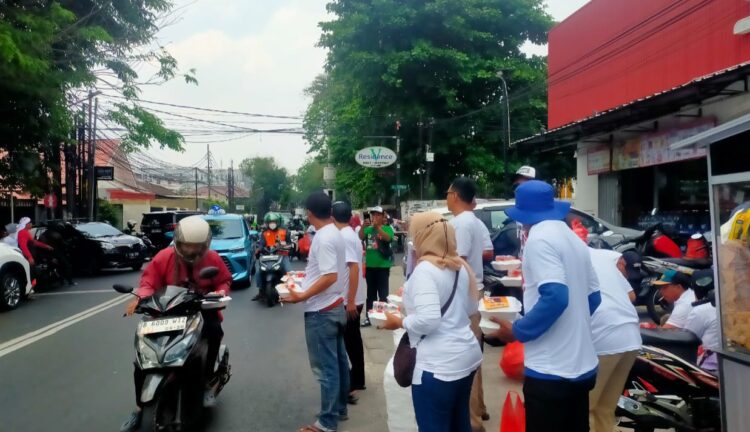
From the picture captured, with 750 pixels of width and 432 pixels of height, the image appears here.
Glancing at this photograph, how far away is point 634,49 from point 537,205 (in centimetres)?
1492

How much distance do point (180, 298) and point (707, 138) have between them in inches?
139

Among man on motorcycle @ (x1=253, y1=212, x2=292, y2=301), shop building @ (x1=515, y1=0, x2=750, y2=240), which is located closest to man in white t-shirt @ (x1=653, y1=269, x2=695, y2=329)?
shop building @ (x1=515, y1=0, x2=750, y2=240)

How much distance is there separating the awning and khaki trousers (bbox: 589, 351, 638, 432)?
4.22 feet

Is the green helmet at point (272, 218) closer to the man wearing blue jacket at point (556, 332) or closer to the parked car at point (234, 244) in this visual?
the parked car at point (234, 244)

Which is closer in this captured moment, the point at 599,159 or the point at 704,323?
the point at 704,323

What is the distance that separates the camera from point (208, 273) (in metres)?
4.55

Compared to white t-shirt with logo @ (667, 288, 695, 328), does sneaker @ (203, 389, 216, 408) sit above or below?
below

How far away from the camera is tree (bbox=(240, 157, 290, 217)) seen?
76562mm

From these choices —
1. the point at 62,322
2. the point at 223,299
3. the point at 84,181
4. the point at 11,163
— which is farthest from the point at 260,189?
the point at 223,299

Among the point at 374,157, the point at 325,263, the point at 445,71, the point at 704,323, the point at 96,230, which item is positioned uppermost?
the point at 445,71

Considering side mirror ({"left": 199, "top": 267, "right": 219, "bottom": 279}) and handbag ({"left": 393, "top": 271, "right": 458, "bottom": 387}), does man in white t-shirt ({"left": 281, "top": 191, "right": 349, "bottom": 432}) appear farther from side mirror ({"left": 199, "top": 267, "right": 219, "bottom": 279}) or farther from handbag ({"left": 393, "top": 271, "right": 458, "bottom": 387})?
handbag ({"left": 393, "top": 271, "right": 458, "bottom": 387})

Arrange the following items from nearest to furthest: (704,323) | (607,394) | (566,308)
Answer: (566,308) → (607,394) → (704,323)

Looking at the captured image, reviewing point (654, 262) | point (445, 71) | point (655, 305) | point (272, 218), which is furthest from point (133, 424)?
point (445, 71)

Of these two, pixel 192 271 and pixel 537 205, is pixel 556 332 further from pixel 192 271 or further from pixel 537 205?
pixel 192 271
